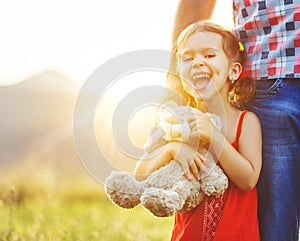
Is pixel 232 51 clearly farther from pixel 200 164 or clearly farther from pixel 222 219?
pixel 222 219

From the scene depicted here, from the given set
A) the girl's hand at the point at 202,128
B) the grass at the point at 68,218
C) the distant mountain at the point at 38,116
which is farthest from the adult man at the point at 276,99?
the distant mountain at the point at 38,116

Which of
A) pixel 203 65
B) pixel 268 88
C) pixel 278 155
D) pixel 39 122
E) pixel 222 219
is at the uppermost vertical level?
pixel 203 65

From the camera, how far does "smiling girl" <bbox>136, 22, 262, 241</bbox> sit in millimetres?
2455

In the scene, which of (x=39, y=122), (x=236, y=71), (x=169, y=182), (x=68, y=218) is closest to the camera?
(x=169, y=182)

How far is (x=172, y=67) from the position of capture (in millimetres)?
2641

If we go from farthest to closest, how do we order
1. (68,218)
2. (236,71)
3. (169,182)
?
(68,218), (236,71), (169,182)

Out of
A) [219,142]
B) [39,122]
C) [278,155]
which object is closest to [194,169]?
[219,142]

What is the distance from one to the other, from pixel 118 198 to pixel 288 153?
65cm

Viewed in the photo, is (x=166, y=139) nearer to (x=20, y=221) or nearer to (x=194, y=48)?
(x=194, y=48)

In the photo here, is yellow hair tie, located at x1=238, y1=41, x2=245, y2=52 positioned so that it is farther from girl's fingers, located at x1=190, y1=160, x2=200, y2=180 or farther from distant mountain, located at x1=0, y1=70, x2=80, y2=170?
distant mountain, located at x1=0, y1=70, x2=80, y2=170

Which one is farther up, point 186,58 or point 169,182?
point 186,58

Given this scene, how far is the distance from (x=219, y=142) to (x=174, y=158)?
16 centimetres

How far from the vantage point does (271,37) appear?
2543 millimetres

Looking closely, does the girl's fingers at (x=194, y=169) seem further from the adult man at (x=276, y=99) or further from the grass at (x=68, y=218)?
the grass at (x=68, y=218)
